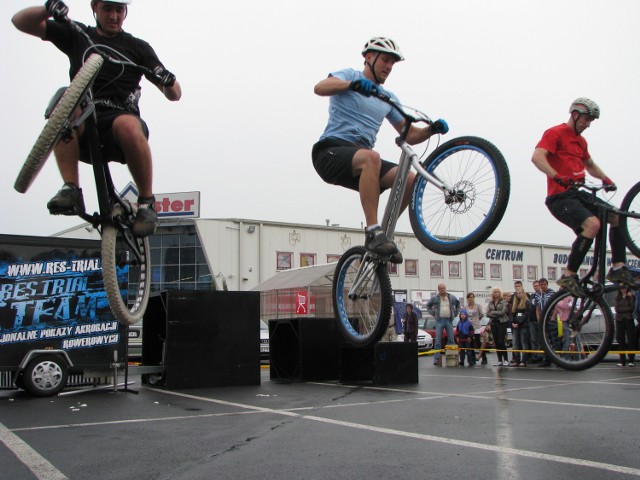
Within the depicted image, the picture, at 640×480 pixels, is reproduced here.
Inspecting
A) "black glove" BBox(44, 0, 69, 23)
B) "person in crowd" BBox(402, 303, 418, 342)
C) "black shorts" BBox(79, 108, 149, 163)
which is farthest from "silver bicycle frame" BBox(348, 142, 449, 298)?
"person in crowd" BBox(402, 303, 418, 342)

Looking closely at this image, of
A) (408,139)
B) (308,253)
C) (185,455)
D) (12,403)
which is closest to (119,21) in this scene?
(408,139)

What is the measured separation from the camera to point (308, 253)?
145 feet

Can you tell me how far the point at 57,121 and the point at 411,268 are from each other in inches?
1759

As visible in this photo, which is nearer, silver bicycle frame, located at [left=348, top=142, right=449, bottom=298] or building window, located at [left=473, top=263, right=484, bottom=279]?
Answer: silver bicycle frame, located at [left=348, top=142, right=449, bottom=298]

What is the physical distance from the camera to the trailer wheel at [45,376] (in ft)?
35.6

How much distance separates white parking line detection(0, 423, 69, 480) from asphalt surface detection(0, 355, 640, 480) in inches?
0.6

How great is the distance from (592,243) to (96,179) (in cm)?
440

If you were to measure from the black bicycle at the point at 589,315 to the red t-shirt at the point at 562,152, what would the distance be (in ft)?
0.74

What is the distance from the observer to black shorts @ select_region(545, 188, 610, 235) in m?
5.74

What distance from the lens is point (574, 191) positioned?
5.78 metres

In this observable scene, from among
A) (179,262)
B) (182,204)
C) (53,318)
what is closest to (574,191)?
(53,318)

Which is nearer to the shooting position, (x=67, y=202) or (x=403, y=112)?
(x=67, y=202)

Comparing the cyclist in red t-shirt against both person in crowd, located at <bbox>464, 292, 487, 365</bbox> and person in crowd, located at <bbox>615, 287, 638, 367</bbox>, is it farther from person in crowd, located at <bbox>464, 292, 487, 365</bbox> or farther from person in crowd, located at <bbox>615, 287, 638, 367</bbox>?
person in crowd, located at <bbox>464, 292, 487, 365</bbox>

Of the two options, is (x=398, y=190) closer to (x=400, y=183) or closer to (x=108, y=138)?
(x=400, y=183)
